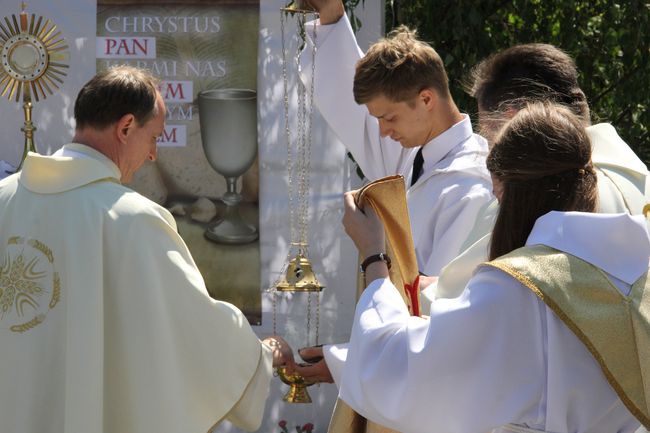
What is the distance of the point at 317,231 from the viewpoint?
625 cm

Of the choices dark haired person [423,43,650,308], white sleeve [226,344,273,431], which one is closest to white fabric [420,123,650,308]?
dark haired person [423,43,650,308]

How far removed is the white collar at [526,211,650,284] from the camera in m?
2.44

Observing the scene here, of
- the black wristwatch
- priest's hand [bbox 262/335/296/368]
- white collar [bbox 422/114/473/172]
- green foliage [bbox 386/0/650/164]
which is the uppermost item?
green foliage [bbox 386/0/650/164]

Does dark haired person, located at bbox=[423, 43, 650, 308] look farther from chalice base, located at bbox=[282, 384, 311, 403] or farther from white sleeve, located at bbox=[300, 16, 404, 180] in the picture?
white sleeve, located at bbox=[300, 16, 404, 180]

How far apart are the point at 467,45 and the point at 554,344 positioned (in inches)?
156

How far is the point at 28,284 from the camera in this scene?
138 inches

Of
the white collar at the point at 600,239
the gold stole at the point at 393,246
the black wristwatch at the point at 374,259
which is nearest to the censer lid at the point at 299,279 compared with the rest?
the gold stole at the point at 393,246

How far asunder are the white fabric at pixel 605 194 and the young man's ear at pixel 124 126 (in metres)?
1.05

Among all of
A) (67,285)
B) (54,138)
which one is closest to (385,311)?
(67,285)

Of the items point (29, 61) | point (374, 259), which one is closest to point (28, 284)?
point (374, 259)

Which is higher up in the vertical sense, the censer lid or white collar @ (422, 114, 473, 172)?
white collar @ (422, 114, 473, 172)

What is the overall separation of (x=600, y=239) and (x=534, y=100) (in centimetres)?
92

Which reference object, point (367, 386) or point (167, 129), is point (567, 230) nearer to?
point (367, 386)

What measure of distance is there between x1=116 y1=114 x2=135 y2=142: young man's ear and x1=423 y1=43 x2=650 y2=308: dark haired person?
1.05 metres
